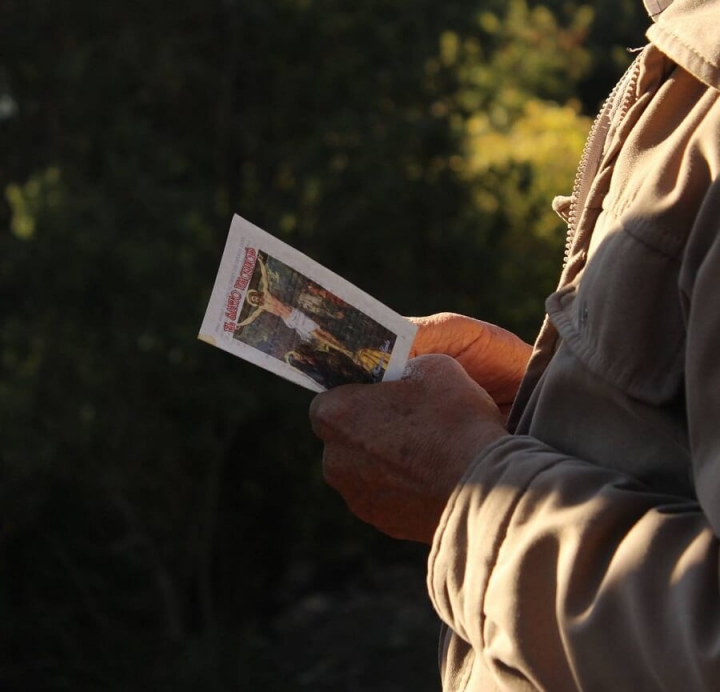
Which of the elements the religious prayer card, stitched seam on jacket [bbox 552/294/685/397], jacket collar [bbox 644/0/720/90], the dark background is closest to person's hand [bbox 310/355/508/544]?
the religious prayer card

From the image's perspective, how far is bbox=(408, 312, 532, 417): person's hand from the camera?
2.10 meters

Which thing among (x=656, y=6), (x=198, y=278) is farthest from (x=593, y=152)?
(x=198, y=278)

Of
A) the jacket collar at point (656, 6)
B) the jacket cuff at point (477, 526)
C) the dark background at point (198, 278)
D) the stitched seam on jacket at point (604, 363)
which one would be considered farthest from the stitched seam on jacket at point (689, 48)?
the dark background at point (198, 278)

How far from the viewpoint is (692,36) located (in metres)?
1.40

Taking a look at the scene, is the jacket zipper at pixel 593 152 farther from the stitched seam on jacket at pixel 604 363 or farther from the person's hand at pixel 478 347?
the person's hand at pixel 478 347

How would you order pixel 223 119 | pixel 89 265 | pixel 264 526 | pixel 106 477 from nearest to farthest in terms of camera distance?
pixel 89 265, pixel 106 477, pixel 223 119, pixel 264 526

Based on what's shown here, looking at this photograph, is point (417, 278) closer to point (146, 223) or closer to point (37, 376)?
point (146, 223)

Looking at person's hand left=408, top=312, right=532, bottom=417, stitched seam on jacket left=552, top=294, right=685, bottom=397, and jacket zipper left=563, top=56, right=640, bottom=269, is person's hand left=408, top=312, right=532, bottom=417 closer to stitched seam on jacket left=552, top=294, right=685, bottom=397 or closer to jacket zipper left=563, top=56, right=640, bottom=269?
jacket zipper left=563, top=56, right=640, bottom=269

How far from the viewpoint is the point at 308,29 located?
6.25m

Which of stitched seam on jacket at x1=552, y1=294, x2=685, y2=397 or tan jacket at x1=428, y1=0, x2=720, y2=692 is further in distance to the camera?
stitched seam on jacket at x1=552, y1=294, x2=685, y2=397

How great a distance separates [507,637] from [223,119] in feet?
18.1

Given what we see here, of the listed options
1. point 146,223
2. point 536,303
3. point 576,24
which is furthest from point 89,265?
point 576,24

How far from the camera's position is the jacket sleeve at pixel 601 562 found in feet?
3.98

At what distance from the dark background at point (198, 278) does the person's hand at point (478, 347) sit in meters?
3.63
